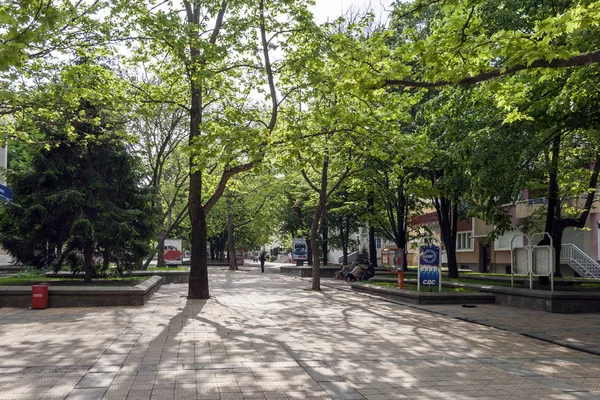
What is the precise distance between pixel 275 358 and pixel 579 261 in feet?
94.0

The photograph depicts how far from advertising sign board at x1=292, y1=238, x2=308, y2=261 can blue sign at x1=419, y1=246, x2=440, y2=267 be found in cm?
2571

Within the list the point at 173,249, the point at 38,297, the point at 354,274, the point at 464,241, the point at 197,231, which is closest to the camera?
the point at 38,297

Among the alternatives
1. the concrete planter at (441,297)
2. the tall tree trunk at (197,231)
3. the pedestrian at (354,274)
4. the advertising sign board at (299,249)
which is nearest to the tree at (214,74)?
the tall tree trunk at (197,231)

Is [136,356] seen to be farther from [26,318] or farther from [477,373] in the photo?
[26,318]

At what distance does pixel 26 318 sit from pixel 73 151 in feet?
25.4

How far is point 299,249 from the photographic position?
45.2m

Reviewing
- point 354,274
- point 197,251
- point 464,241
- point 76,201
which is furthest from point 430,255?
point 464,241

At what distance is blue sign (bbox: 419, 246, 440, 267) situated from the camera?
19.5m

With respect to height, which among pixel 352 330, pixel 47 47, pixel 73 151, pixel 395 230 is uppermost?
pixel 47 47

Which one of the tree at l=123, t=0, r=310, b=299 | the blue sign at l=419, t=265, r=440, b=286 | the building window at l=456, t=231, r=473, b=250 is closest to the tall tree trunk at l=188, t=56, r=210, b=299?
the tree at l=123, t=0, r=310, b=299

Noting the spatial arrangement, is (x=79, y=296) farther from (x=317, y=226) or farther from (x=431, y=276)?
(x=431, y=276)

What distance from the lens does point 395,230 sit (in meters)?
30.2

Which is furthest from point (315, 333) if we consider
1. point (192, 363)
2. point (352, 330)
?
point (192, 363)

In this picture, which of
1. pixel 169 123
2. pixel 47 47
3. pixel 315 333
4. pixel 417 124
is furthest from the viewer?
pixel 169 123
